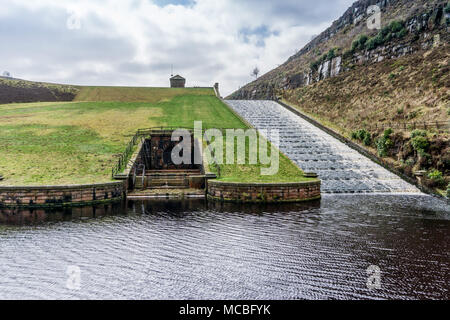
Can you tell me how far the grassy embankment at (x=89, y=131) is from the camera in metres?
17.1

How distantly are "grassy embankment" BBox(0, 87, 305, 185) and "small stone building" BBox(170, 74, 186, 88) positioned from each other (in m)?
11.1

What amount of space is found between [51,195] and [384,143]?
21271 mm

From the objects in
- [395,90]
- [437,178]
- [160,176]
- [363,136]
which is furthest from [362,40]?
[160,176]

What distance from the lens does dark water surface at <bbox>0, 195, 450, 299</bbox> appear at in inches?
248

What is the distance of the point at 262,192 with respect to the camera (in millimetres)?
15109

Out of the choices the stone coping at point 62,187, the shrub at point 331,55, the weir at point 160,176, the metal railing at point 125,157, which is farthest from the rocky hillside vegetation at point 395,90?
the stone coping at point 62,187

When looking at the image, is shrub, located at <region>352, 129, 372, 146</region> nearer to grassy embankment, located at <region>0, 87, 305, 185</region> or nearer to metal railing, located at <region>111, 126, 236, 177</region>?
grassy embankment, located at <region>0, 87, 305, 185</region>

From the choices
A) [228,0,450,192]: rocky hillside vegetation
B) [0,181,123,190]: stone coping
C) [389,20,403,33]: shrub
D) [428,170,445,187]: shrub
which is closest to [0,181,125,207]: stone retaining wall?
[0,181,123,190]: stone coping
